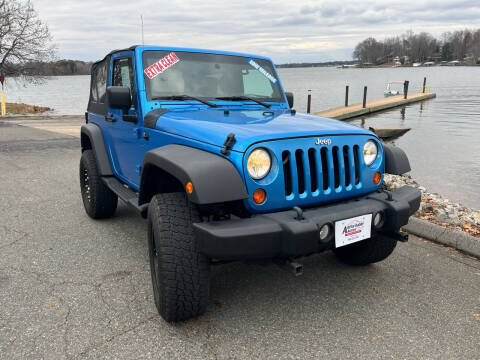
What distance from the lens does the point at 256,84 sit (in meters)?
4.14

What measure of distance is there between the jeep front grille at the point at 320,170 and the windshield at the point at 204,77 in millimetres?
1362

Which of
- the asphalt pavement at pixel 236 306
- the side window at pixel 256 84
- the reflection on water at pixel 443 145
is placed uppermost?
the side window at pixel 256 84

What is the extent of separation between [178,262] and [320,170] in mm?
1076

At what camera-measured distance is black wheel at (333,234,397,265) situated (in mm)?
3424

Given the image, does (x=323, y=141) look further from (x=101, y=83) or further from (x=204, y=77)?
(x=101, y=83)

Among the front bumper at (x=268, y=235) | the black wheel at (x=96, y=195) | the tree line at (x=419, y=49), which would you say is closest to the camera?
the front bumper at (x=268, y=235)

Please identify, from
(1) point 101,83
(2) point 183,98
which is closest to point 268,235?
(2) point 183,98

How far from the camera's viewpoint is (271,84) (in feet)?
14.0

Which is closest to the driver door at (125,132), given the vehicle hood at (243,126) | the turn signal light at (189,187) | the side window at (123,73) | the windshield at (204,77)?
the side window at (123,73)

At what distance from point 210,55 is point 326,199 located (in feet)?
6.37

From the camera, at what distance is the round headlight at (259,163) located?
2496mm

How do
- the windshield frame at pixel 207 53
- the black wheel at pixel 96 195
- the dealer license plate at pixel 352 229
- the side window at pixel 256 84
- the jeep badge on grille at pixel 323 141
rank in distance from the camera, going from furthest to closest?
the black wheel at pixel 96 195
the side window at pixel 256 84
the windshield frame at pixel 207 53
the jeep badge on grille at pixel 323 141
the dealer license plate at pixel 352 229

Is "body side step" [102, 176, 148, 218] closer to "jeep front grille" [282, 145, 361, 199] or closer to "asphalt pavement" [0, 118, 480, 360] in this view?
"asphalt pavement" [0, 118, 480, 360]

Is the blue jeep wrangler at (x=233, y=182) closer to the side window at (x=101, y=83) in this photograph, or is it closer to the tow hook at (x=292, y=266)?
the tow hook at (x=292, y=266)
